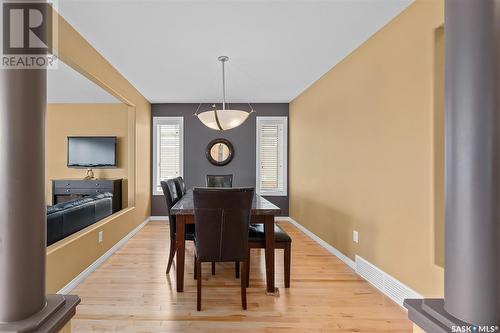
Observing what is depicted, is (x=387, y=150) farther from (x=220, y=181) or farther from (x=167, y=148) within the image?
(x=167, y=148)

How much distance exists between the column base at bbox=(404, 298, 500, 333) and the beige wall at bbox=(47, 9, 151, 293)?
2.63m

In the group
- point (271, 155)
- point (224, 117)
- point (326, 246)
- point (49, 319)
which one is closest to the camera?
point (49, 319)

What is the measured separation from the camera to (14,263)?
85cm

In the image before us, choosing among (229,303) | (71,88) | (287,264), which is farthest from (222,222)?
(71,88)

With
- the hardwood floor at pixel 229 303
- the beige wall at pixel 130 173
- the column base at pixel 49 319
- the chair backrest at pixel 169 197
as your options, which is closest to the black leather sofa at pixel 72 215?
the beige wall at pixel 130 173

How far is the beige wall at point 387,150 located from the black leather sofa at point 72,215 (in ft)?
10.1

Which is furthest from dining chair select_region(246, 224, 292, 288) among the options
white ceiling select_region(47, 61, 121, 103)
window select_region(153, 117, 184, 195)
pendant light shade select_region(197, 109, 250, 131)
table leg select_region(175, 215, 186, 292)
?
window select_region(153, 117, 184, 195)

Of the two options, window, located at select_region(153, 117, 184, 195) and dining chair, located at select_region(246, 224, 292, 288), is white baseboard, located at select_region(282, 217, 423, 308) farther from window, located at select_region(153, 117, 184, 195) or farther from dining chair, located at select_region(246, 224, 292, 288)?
window, located at select_region(153, 117, 184, 195)

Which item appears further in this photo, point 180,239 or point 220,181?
point 220,181

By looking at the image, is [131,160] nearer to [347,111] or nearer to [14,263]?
[347,111]

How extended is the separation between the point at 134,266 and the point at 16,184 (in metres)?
2.58

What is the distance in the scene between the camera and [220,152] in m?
5.60

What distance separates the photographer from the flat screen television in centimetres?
553

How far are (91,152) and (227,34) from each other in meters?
4.36
